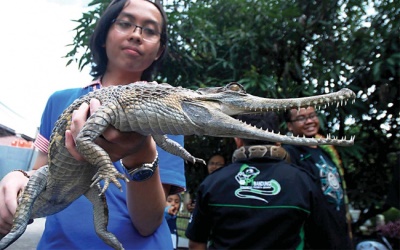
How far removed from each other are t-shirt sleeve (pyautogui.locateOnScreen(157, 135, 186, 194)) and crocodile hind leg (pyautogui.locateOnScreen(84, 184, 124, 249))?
10.7 inches

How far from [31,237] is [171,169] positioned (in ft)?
1.73

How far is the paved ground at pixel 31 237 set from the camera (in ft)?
3.82

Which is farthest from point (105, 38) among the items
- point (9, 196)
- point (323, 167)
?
point (323, 167)

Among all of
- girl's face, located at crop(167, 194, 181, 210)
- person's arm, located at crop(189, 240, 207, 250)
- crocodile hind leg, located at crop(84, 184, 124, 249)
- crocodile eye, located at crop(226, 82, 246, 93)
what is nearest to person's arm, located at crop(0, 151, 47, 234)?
crocodile hind leg, located at crop(84, 184, 124, 249)

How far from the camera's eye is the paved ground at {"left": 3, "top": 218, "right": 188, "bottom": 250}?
1164mm

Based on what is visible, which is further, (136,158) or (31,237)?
(31,237)

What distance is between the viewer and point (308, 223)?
6.96ft

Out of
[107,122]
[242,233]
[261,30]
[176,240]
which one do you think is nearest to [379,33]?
[261,30]

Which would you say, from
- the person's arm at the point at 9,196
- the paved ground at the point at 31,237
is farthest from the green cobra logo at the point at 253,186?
the person's arm at the point at 9,196

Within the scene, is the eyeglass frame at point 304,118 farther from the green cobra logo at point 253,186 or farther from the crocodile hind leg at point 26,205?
the crocodile hind leg at point 26,205

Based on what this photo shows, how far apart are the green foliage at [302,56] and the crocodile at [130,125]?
A: 1722mm

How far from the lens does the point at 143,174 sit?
113cm

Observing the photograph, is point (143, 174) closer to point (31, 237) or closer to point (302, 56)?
point (31, 237)

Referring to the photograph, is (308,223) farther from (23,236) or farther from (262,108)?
(23,236)
